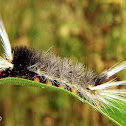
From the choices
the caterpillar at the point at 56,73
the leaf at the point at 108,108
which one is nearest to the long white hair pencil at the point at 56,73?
the caterpillar at the point at 56,73

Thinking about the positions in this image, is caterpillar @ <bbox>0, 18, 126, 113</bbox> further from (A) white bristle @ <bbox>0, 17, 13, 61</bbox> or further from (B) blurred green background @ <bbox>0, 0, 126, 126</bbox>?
(B) blurred green background @ <bbox>0, 0, 126, 126</bbox>

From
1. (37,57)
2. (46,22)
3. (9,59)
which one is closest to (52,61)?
(37,57)

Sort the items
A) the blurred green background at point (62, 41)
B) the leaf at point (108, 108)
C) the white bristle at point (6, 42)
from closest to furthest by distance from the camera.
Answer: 1. the leaf at point (108, 108)
2. the white bristle at point (6, 42)
3. the blurred green background at point (62, 41)

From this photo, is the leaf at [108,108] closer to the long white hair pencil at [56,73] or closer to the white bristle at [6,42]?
the long white hair pencil at [56,73]

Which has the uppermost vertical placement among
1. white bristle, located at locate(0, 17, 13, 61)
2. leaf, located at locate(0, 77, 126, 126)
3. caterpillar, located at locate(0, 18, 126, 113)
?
white bristle, located at locate(0, 17, 13, 61)

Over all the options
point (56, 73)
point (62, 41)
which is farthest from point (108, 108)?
point (62, 41)

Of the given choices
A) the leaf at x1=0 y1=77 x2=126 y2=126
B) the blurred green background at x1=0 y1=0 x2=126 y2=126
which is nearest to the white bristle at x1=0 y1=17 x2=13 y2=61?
the leaf at x1=0 y1=77 x2=126 y2=126
